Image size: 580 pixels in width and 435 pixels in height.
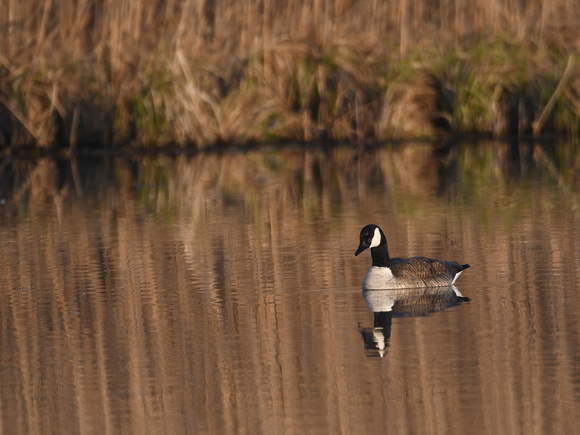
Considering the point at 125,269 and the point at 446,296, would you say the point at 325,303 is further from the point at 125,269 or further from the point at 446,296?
the point at 125,269

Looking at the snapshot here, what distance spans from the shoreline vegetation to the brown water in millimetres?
5726

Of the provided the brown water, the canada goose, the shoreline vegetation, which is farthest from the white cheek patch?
the shoreline vegetation

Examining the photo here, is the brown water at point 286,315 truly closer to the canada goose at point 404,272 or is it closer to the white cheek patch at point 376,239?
the canada goose at point 404,272

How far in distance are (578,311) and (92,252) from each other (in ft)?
14.6

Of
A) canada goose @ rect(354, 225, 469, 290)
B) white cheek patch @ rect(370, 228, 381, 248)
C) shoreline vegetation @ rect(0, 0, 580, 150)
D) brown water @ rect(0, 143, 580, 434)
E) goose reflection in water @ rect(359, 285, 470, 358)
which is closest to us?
brown water @ rect(0, 143, 580, 434)

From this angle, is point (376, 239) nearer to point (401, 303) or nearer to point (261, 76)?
point (401, 303)

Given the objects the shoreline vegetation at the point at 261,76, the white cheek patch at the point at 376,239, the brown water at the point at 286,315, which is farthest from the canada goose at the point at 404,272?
the shoreline vegetation at the point at 261,76

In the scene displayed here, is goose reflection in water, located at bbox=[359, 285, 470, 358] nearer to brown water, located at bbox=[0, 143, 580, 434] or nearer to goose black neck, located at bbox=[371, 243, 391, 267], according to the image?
brown water, located at bbox=[0, 143, 580, 434]

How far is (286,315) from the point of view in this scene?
280 inches

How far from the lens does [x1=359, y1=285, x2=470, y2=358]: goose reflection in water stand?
6.60m

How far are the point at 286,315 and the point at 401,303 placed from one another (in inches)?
32.8

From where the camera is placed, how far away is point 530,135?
21.1 m

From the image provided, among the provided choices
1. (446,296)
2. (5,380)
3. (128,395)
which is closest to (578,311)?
(446,296)

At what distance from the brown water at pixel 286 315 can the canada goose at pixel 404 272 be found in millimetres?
110
